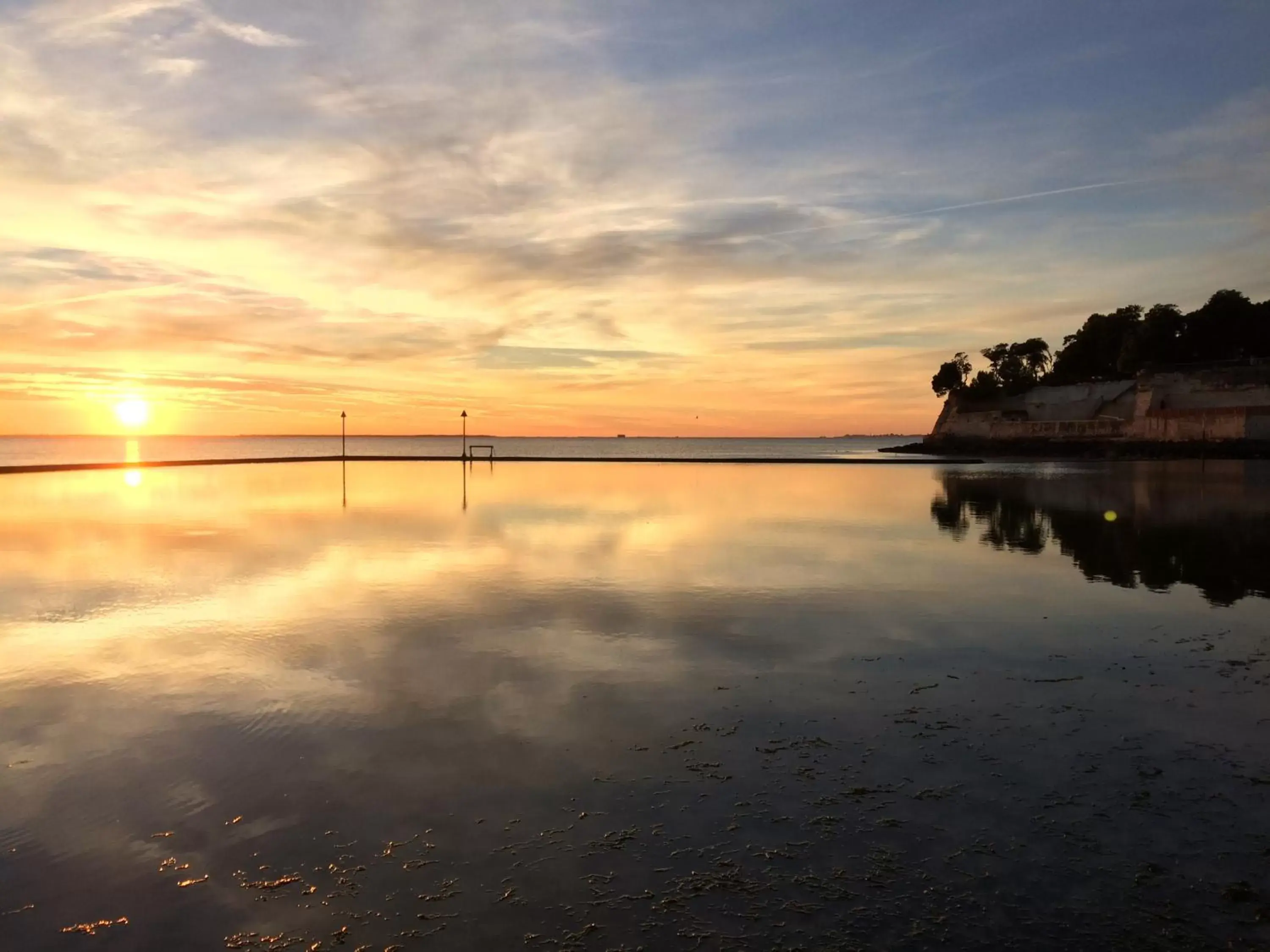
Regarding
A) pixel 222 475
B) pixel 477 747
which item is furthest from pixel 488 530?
pixel 222 475

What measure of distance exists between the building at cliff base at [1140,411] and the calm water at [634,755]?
7329 centimetres

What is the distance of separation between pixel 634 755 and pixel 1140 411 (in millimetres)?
98292

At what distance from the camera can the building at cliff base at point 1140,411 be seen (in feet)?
251

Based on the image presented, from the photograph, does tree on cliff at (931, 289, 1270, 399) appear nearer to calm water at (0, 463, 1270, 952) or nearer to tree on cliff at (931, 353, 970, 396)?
tree on cliff at (931, 353, 970, 396)

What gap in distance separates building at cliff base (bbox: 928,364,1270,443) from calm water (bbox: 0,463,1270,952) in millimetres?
73285

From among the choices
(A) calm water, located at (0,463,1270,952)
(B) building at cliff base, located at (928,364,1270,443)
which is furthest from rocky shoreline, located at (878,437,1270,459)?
(A) calm water, located at (0,463,1270,952)

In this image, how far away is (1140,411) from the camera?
88.0 meters

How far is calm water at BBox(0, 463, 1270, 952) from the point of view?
16.2 feet

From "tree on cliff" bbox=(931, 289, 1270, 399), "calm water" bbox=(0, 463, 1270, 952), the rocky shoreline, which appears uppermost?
"tree on cliff" bbox=(931, 289, 1270, 399)

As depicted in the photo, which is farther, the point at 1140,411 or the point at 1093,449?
the point at 1093,449

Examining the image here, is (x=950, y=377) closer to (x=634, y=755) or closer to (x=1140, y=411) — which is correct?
(x=1140, y=411)

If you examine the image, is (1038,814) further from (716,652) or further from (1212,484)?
(1212,484)

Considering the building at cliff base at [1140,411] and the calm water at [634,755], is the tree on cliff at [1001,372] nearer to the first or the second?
the building at cliff base at [1140,411]

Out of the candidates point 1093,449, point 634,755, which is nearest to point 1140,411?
point 1093,449
